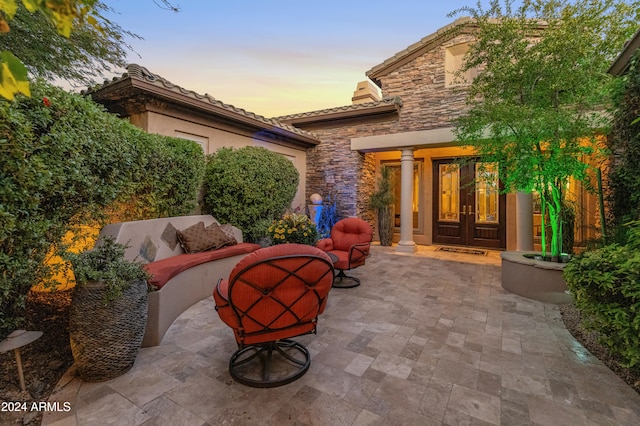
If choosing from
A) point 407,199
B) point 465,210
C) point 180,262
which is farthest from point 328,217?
point 180,262

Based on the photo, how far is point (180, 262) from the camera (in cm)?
332

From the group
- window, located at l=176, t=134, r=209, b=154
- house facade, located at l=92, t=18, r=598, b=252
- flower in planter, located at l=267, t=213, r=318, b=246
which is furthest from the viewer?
house facade, located at l=92, t=18, r=598, b=252

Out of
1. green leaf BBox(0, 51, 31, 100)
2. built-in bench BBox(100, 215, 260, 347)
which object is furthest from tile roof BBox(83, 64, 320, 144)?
green leaf BBox(0, 51, 31, 100)

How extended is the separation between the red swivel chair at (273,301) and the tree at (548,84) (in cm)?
364

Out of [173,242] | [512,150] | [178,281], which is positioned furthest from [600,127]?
[173,242]

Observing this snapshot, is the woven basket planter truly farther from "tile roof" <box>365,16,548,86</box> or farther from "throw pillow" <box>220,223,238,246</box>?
"tile roof" <box>365,16,548,86</box>

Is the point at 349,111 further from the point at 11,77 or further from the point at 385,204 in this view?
the point at 11,77

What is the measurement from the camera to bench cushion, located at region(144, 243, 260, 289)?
2.73 m

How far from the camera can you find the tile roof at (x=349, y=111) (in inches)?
280

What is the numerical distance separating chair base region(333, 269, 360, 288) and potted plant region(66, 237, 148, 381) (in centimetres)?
278

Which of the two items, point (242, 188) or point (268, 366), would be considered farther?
point (242, 188)

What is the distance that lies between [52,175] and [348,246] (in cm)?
381

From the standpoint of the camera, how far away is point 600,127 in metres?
3.70

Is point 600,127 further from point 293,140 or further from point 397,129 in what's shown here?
point 293,140
